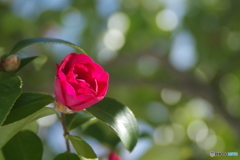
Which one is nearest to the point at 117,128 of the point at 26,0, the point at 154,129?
the point at 154,129

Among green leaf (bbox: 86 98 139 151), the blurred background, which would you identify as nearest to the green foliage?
green leaf (bbox: 86 98 139 151)

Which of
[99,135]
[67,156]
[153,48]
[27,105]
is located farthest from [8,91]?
[153,48]

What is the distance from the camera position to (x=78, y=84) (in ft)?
2.34

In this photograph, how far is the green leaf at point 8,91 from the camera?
0.64 meters

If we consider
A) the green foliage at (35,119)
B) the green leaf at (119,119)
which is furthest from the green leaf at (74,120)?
the green leaf at (119,119)

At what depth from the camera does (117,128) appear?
0.75 meters

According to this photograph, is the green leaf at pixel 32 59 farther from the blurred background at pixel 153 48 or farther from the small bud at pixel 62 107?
the blurred background at pixel 153 48

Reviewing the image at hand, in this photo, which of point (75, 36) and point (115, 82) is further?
point (75, 36)

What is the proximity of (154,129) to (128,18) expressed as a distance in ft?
2.81

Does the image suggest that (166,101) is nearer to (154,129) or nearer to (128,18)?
(154,129)

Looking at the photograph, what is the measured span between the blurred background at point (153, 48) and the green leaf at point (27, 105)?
5.73ft

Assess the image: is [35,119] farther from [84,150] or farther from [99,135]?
[99,135]

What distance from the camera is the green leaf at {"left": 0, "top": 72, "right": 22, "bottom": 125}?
64 cm

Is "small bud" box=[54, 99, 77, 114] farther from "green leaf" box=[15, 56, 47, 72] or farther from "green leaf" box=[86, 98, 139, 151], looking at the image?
"green leaf" box=[15, 56, 47, 72]
